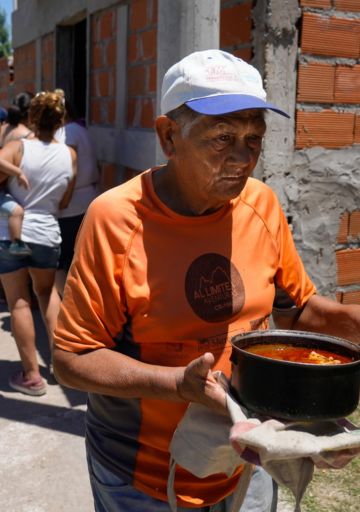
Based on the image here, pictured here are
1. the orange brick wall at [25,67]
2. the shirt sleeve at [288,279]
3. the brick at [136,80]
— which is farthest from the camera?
the orange brick wall at [25,67]

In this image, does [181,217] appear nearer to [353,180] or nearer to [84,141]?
[353,180]

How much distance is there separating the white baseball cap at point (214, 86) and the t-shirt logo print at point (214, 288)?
0.37 meters

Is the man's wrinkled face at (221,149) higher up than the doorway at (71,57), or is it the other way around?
the doorway at (71,57)

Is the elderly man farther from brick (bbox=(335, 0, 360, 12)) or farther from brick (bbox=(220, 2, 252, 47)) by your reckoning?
brick (bbox=(335, 0, 360, 12))

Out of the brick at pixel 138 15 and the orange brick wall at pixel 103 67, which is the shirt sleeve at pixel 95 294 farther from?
the orange brick wall at pixel 103 67

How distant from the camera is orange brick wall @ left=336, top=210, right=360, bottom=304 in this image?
3855mm

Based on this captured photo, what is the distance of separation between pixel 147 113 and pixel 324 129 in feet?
4.71

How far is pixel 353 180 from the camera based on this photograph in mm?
3826

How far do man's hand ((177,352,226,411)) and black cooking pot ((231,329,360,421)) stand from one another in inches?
1.9

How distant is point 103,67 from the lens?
5.45 metres

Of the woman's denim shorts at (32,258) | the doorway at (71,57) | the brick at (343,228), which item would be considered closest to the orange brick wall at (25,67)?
the doorway at (71,57)

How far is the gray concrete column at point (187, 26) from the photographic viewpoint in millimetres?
2623

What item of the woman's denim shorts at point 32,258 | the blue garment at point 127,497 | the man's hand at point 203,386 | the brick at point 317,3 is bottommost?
the blue garment at point 127,497

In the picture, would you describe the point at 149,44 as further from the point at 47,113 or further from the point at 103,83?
the point at 103,83
